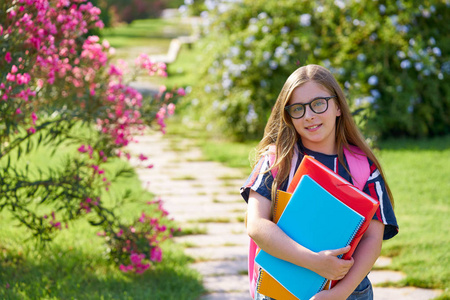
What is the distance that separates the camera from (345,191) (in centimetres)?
180

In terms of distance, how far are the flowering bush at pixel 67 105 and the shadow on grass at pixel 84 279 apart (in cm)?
12

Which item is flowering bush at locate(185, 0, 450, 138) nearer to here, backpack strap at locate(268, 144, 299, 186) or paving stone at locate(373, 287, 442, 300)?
paving stone at locate(373, 287, 442, 300)

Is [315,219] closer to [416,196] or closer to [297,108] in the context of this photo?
[297,108]

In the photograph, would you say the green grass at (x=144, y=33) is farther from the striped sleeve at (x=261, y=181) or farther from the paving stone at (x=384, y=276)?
the striped sleeve at (x=261, y=181)

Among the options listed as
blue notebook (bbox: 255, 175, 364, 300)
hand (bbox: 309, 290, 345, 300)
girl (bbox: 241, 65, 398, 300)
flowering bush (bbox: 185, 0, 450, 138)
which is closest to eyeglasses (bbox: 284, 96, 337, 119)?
girl (bbox: 241, 65, 398, 300)

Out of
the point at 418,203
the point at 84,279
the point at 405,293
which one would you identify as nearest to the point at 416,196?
the point at 418,203

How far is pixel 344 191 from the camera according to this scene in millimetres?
1801

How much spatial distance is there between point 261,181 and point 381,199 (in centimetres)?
40

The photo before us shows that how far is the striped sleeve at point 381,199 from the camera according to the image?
6.29 ft

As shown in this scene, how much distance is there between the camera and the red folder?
1.79 m

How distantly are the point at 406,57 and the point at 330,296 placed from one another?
5.31m

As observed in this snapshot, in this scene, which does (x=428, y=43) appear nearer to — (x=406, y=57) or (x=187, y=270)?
(x=406, y=57)

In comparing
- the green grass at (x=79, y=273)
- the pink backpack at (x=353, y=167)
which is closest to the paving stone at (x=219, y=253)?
the green grass at (x=79, y=273)

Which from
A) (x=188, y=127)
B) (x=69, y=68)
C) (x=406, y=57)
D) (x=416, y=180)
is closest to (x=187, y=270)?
(x=69, y=68)
